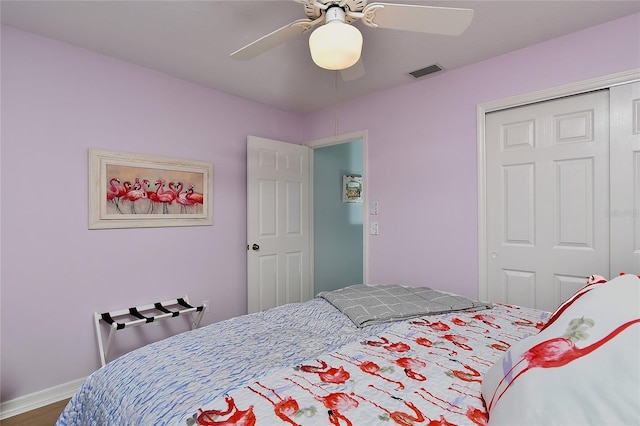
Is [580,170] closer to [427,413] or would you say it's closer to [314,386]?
[427,413]

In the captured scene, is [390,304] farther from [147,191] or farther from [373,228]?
[147,191]

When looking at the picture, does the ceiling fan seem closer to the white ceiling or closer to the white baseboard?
the white ceiling

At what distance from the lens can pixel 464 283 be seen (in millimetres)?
2658

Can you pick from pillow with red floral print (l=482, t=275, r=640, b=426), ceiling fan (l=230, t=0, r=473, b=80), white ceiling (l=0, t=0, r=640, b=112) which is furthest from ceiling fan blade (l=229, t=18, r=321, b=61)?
pillow with red floral print (l=482, t=275, r=640, b=426)

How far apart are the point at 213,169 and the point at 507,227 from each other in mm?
2518

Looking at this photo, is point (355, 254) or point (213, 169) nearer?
point (213, 169)

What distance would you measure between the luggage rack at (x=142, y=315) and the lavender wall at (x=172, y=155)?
0.08 meters

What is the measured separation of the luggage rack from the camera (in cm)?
236

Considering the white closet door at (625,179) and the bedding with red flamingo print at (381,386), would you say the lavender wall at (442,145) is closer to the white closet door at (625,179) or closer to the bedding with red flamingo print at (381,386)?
the white closet door at (625,179)

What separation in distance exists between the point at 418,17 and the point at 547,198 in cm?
162

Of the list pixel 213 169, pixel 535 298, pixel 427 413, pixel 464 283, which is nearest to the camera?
pixel 427 413

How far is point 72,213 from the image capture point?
2338 millimetres

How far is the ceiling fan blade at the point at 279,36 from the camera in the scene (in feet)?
5.07

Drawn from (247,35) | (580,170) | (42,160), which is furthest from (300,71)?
(580,170)
